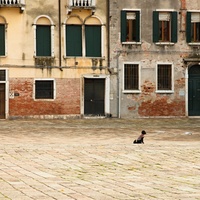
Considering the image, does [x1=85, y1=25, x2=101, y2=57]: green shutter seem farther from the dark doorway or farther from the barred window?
the dark doorway

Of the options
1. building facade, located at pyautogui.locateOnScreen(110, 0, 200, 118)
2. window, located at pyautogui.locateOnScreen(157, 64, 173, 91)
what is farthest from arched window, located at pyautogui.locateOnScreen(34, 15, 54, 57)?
window, located at pyautogui.locateOnScreen(157, 64, 173, 91)

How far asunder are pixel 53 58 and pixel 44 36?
1.28m

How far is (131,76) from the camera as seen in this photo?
4062 cm

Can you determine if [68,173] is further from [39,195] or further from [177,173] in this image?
[39,195]

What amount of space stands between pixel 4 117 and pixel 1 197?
93.8 feet

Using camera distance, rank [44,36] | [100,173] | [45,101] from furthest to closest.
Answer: [44,36], [45,101], [100,173]

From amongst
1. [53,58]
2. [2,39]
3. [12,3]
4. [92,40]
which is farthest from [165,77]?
[12,3]

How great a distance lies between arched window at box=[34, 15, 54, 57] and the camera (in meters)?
39.1

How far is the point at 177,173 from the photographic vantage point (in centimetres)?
1405

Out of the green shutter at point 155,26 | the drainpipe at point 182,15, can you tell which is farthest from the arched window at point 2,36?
the drainpipe at point 182,15

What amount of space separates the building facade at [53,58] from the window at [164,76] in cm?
302

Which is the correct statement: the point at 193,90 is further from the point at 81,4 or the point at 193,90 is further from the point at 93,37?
the point at 81,4

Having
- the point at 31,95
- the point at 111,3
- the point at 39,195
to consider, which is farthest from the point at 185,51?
the point at 39,195

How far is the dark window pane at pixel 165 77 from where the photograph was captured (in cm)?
4088
